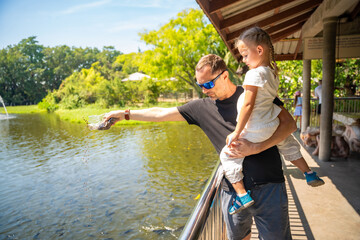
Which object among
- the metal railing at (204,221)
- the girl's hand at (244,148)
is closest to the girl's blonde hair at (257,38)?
the girl's hand at (244,148)

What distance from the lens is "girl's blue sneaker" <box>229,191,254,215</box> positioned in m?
1.57

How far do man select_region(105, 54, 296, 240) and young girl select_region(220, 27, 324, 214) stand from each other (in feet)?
0.17

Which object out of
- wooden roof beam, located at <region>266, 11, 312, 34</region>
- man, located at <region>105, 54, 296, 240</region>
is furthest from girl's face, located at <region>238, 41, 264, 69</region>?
wooden roof beam, located at <region>266, 11, 312, 34</region>

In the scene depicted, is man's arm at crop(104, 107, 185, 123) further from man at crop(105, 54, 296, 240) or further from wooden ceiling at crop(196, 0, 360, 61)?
wooden ceiling at crop(196, 0, 360, 61)

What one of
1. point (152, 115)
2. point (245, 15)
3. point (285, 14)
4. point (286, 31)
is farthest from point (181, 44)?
point (152, 115)

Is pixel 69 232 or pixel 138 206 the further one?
pixel 138 206

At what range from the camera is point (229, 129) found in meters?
1.76

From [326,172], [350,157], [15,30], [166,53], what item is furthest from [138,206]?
[15,30]

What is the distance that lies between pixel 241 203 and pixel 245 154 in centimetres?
28

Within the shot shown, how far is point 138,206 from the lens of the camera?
6.96 metres

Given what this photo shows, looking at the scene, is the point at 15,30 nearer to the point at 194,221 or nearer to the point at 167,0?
the point at 167,0

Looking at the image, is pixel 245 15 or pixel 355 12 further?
pixel 355 12

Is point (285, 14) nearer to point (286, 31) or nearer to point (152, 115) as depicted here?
point (286, 31)

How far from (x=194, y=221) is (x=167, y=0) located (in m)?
108
